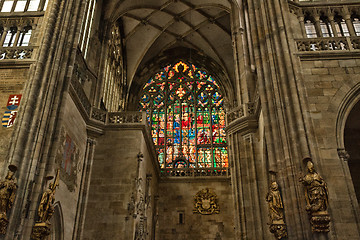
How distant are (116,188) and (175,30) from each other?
13.9 metres

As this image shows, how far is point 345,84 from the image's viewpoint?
10.9 meters

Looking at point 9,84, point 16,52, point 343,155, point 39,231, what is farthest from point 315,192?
point 16,52

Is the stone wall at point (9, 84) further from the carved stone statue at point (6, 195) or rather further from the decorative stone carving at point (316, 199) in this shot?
the decorative stone carving at point (316, 199)

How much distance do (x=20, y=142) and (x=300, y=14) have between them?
1024 centimetres

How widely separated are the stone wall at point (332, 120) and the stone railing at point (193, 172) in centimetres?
1089

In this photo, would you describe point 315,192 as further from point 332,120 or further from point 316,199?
point 332,120

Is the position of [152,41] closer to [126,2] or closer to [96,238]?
[126,2]

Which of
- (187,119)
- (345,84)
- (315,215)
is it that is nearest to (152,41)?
(187,119)

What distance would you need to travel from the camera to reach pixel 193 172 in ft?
68.9

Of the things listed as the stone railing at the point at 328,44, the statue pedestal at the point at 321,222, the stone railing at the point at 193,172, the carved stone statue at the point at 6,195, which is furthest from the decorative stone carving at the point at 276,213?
the stone railing at the point at 193,172

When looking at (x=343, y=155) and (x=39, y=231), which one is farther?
(x=343, y=155)

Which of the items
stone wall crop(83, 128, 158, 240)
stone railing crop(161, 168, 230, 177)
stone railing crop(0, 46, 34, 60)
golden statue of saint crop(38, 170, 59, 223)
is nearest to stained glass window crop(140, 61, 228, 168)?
stone railing crop(161, 168, 230, 177)

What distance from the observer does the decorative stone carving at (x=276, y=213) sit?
9.00 meters

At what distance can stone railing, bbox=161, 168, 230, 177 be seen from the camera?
21000 mm
